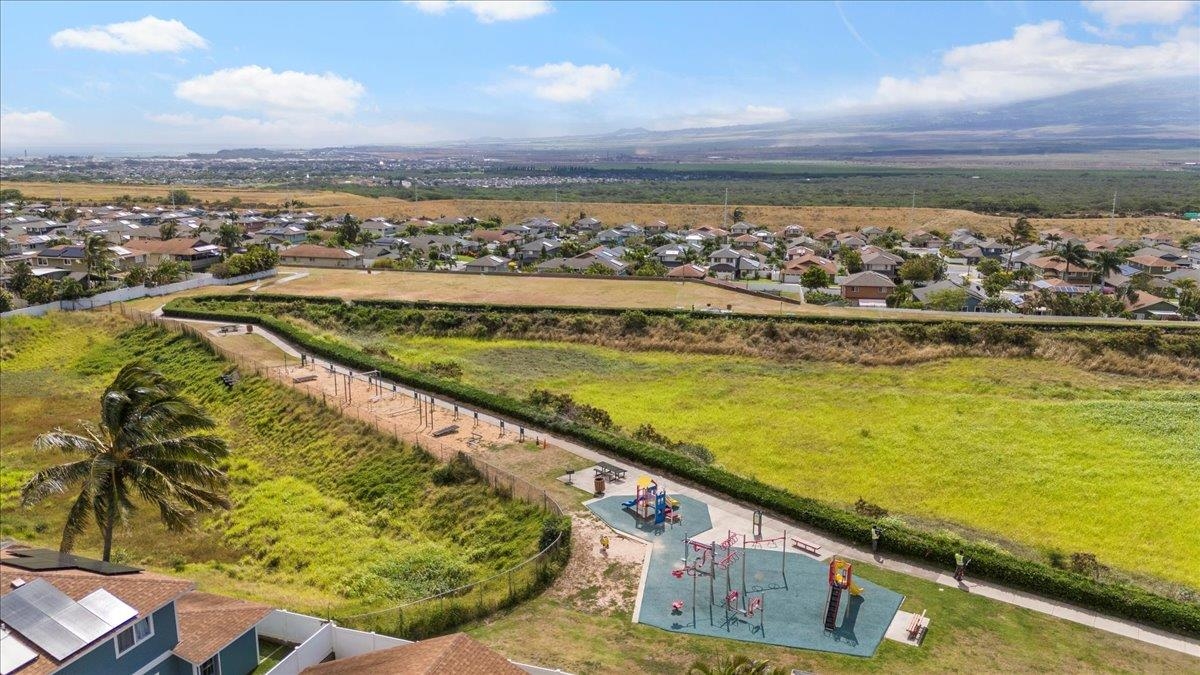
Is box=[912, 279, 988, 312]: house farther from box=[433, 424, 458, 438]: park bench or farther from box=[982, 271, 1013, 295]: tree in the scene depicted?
box=[433, 424, 458, 438]: park bench

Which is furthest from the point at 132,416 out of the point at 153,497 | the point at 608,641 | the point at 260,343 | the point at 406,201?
the point at 406,201

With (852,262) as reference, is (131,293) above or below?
above

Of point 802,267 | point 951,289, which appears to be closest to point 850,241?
point 802,267

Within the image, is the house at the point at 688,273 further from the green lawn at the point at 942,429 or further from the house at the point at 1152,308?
the house at the point at 1152,308

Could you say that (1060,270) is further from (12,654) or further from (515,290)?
(12,654)

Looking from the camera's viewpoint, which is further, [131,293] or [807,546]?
[131,293]

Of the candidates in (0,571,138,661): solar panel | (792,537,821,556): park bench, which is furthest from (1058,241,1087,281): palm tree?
(0,571,138,661): solar panel
